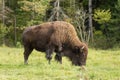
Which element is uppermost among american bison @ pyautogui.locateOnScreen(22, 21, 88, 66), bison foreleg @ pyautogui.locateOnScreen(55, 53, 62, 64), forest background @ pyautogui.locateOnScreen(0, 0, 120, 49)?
american bison @ pyautogui.locateOnScreen(22, 21, 88, 66)

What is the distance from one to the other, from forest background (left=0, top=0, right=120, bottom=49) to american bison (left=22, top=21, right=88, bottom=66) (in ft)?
63.3

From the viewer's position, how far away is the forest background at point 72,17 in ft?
126

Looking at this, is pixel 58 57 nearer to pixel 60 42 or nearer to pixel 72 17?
pixel 60 42

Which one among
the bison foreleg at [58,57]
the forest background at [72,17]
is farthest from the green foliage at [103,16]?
the bison foreleg at [58,57]

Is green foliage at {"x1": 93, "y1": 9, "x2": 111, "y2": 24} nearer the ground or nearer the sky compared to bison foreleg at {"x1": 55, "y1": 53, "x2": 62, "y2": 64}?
nearer the ground

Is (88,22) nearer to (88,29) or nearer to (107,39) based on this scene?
(88,29)

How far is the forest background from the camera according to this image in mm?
38281

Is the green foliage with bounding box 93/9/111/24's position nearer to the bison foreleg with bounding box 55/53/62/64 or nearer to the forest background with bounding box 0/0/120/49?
the forest background with bounding box 0/0/120/49

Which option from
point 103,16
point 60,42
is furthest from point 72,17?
point 60,42

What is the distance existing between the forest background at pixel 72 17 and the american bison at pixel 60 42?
1929 cm

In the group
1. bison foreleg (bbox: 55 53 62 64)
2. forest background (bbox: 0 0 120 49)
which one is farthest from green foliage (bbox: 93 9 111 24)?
bison foreleg (bbox: 55 53 62 64)

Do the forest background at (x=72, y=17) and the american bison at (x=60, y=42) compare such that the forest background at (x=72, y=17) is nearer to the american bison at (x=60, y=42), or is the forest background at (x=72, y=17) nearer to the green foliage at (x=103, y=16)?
the green foliage at (x=103, y=16)

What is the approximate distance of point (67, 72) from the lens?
11820 mm

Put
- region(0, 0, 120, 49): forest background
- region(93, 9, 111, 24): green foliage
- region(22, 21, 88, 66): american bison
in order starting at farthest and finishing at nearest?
1. region(0, 0, 120, 49): forest background
2. region(93, 9, 111, 24): green foliage
3. region(22, 21, 88, 66): american bison
